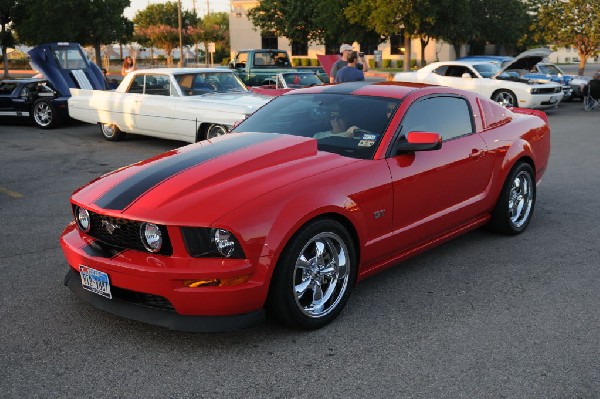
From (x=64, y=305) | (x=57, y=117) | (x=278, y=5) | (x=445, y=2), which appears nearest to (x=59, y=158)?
(x=57, y=117)

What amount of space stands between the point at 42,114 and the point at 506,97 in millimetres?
11816

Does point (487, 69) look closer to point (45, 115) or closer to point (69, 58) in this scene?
point (69, 58)

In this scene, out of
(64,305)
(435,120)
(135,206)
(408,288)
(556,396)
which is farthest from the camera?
(435,120)

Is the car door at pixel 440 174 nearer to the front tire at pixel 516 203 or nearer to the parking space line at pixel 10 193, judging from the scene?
the front tire at pixel 516 203

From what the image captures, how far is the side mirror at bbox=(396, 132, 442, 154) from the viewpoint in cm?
441

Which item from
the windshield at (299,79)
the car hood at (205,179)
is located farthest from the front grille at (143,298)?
the windshield at (299,79)

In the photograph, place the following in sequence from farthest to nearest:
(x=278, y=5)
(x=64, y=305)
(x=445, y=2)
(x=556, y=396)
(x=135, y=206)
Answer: (x=278, y=5) → (x=445, y=2) → (x=64, y=305) → (x=135, y=206) → (x=556, y=396)

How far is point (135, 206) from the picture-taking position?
3729 mm

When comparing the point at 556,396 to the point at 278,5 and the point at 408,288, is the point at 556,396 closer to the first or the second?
the point at 408,288

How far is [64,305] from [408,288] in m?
2.43

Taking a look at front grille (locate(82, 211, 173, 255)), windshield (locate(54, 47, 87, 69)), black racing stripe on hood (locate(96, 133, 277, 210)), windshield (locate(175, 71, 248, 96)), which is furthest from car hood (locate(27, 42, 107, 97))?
front grille (locate(82, 211, 173, 255))

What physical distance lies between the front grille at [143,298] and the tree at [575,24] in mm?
25763

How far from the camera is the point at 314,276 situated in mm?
3951

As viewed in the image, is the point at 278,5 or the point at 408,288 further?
the point at 278,5
